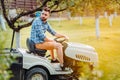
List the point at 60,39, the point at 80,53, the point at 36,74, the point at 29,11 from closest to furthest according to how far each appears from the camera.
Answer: the point at 36,74 → the point at 80,53 → the point at 60,39 → the point at 29,11

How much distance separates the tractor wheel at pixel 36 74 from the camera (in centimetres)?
741

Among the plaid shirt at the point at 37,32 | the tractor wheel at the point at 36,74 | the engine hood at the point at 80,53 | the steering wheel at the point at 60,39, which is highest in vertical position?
the plaid shirt at the point at 37,32

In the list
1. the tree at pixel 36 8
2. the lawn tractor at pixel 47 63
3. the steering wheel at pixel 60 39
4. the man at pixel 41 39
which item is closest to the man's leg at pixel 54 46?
the man at pixel 41 39

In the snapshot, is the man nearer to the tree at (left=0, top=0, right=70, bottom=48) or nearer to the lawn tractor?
the lawn tractor

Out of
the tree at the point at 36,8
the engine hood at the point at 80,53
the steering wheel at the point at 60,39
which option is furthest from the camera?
the tree at the point at 36,8

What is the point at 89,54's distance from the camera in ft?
25.4

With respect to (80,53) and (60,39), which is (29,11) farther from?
(80,53)

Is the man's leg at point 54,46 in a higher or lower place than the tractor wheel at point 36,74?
higher

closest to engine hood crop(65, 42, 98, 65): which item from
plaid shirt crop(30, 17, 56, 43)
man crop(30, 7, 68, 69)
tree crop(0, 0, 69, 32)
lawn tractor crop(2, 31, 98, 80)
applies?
lawn tractor crop(2, 31, 98, 80)

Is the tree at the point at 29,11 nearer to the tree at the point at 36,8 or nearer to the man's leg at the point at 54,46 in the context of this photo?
the tree at the point at 36,8

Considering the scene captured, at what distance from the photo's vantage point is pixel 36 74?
747 cm

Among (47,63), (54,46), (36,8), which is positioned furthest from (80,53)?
(36,8)

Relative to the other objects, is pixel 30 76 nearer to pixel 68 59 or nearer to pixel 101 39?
pixel 68 59

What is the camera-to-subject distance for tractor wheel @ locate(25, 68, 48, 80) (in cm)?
741
